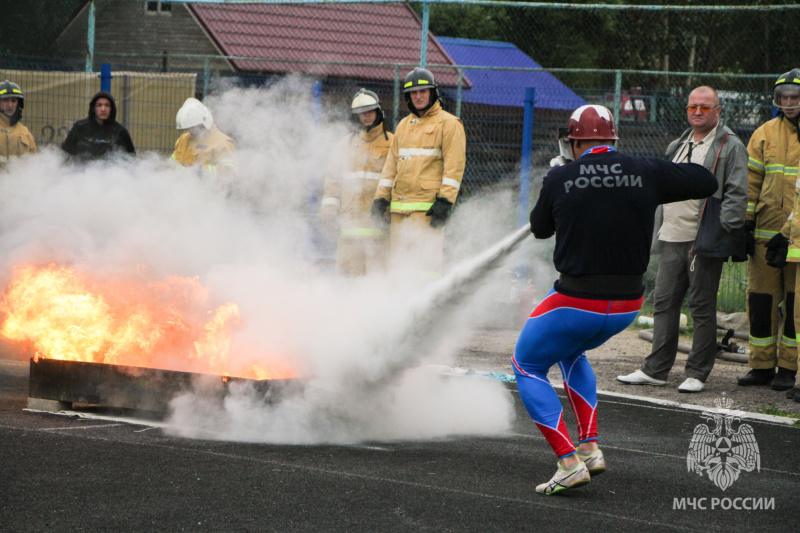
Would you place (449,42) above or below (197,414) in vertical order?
above

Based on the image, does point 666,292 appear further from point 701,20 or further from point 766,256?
point 701,20

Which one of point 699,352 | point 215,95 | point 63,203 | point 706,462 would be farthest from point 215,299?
point 215,95

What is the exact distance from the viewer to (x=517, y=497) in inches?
175

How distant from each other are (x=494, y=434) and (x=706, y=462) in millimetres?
1308

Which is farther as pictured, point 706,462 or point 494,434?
point 494,434

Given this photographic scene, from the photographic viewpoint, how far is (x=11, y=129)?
9312 millimetres

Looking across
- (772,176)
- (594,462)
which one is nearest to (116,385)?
(594,462)

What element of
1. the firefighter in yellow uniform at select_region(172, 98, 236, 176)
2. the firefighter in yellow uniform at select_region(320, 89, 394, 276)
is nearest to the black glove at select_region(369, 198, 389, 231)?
the firefighter in yellow uniform at select_region(320, 89, 394, 276)

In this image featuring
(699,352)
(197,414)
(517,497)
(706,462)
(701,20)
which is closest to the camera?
(517,497)

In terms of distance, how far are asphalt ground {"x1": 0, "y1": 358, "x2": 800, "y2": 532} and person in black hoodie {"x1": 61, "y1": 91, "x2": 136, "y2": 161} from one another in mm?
4036

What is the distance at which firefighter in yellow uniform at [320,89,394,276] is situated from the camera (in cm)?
853

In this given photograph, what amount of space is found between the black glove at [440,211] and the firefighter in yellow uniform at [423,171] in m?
0.03

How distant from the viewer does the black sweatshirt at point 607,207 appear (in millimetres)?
4461

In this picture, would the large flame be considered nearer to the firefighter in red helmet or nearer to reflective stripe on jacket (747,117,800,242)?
the firefighter in red helmet
